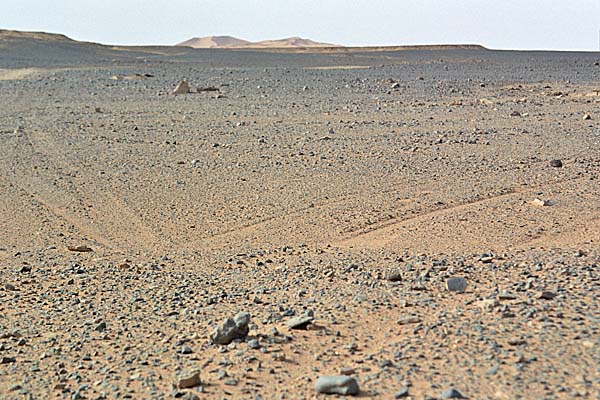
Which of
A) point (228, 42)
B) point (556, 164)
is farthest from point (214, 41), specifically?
point (556, 164)

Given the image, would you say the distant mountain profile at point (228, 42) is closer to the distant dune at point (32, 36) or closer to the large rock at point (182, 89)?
the distant dune at point (32, 36)

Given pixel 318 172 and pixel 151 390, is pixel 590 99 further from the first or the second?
pixel 151 390

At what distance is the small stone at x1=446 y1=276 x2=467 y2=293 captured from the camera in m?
5.65

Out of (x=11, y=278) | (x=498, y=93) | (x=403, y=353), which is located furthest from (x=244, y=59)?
(x=403, y=353)

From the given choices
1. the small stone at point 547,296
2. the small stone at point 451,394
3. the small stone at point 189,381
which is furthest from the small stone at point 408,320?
the small stone at point 189,381

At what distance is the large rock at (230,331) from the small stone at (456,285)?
1.35 metres

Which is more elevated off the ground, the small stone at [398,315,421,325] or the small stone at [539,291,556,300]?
the small stone at [539,291,556,300]

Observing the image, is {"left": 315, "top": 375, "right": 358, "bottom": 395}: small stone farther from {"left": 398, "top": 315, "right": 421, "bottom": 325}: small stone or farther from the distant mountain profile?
the distant mountain profile

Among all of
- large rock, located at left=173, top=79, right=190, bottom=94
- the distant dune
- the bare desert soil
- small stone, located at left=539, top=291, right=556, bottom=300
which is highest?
the distant dune

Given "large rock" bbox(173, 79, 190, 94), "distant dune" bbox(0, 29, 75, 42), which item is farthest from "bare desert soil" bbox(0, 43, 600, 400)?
"distant dune" bbox(0, 29, 75, 42)

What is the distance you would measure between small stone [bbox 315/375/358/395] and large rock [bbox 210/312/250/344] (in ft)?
2.91

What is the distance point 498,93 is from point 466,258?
1565 centimetres

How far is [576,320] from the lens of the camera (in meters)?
4.79

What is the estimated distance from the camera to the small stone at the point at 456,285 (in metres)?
5.65
